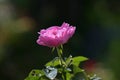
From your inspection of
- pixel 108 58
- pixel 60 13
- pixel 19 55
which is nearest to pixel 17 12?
pixel 60 13

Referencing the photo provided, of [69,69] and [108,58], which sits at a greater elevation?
[69,69]

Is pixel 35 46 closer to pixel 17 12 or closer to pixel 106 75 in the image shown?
pixel 17 12

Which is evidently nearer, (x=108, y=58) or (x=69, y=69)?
(x=69, y=69)

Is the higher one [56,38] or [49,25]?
[56,38]

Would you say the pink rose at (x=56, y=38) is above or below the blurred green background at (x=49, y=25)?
above

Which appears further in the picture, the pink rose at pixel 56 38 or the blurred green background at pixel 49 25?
the blurred green background at pixel 49 25

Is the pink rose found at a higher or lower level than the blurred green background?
higher

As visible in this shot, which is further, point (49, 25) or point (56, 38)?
point (49, 25)

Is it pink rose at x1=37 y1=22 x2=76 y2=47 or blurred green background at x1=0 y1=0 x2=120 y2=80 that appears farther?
blurred green background at x1=0 y1=0 x2=120 y2=80
